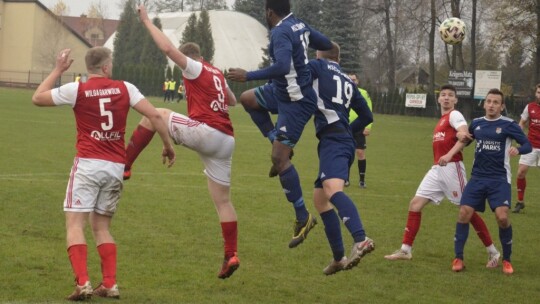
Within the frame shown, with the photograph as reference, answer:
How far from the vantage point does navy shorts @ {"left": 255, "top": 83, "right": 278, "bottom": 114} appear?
Answer: 9359 millimetres

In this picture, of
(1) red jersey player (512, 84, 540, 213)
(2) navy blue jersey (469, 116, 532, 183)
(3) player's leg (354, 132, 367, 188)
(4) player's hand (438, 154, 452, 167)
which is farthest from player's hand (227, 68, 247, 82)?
(3) player's leg (354, 132, 367, 188)

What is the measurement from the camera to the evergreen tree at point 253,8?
9956 cm

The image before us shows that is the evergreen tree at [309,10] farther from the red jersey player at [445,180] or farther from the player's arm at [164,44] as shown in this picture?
the player's arm at [164,44]

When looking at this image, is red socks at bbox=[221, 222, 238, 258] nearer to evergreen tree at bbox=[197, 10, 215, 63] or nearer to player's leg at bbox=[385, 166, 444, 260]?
player's leg at bbox=[385, 166, 444, 260]

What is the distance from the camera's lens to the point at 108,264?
26.4ft

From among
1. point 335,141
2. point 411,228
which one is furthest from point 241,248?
point 335,141

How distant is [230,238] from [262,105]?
1486mm

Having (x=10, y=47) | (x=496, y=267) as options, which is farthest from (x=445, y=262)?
(x=10, y=47)

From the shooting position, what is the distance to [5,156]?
2044 cm

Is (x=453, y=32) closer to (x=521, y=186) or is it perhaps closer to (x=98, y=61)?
(x=521, y=186)

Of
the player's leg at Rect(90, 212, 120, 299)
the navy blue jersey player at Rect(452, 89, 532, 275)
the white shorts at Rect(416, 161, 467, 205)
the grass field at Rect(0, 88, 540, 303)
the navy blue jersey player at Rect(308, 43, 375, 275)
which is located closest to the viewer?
the player's leg at Rect(90, 212, 120, 299)

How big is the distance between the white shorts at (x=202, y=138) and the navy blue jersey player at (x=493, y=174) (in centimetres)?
319

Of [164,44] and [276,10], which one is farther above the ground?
→ [276,10]

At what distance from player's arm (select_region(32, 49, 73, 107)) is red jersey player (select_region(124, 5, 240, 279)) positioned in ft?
3.17
